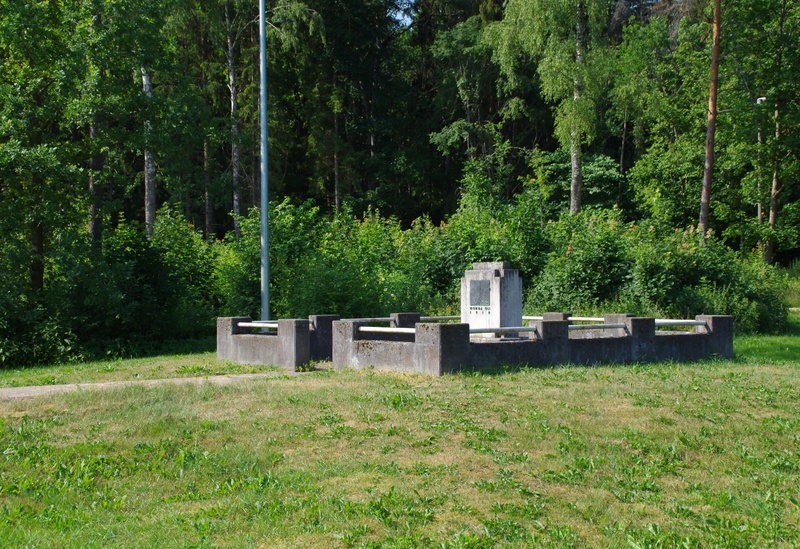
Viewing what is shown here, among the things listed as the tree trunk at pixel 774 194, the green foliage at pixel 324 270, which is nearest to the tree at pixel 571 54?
the tree trunk at pixel 774 194

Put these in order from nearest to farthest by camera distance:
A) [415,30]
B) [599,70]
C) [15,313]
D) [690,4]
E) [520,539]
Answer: [520,539], [15,313], [599,70], [690,4], [415,30]

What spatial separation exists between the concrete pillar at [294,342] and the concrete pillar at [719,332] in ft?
24.5

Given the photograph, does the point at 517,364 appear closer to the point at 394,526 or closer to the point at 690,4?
the point at 394,526

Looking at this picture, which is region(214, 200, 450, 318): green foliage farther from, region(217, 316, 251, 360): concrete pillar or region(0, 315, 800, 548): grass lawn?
region(0, 315, 800, 548): grass lawn

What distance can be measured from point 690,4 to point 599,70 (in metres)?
12.1

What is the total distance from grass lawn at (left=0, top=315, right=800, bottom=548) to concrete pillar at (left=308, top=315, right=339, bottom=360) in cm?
322

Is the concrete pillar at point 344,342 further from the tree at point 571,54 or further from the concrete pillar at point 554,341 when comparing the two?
the tree at point 571,54

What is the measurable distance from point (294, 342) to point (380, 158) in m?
31.2

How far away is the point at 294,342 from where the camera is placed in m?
13.9

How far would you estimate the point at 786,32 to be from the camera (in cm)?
3553

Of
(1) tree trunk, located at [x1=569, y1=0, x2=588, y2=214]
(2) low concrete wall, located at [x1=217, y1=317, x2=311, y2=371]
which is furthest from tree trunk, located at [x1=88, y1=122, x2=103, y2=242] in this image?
(1) tree trunk, located at [x1=569, y1=0, x2=588, y2=214]

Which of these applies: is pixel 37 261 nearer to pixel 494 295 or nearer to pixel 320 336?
pixel 320 336

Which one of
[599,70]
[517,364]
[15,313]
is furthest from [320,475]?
[599,70]

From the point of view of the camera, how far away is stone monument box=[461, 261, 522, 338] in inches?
644
